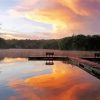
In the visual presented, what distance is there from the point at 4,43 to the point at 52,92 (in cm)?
10788

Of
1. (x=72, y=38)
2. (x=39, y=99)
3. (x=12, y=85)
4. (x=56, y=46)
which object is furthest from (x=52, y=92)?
(x=56, y=46)

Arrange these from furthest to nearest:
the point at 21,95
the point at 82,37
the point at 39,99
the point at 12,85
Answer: the point at 82,37
the point at 12,85
the point at 21,95
the point at 39,99

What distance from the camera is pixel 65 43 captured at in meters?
98.0

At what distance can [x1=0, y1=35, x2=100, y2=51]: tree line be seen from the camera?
269ft

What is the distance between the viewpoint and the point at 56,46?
11038 centimetres

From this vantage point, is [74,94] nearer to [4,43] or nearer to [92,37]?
[92,37]

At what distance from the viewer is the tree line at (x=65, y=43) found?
269 ft

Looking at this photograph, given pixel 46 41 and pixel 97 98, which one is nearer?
pixel 97 98

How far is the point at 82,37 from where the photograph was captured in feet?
295

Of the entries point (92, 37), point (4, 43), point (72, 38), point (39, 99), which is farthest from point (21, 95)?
point (4, 43)

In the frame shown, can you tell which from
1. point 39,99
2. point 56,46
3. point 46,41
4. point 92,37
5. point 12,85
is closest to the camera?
point 39,99

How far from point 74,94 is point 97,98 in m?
1.17

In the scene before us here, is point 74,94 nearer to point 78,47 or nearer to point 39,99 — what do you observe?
point 39,99

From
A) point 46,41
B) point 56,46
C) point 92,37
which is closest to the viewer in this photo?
point 92,37
